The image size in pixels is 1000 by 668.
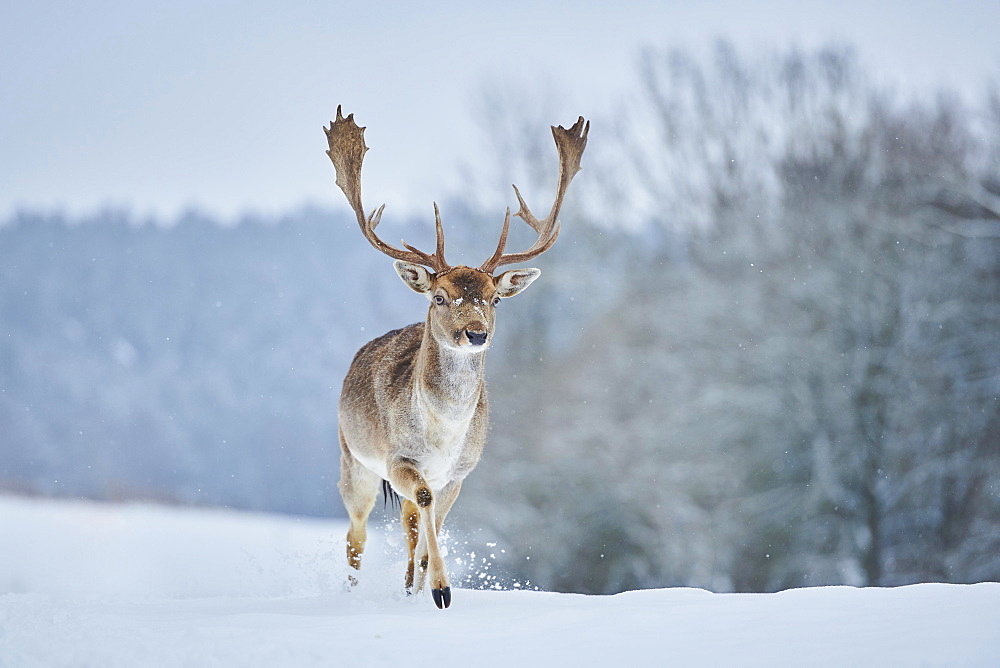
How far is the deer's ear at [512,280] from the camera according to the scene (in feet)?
19.6

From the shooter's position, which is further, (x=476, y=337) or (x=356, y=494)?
(x=356, y=494)

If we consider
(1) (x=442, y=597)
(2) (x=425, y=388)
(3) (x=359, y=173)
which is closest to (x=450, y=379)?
(2) (x=425, y=388)

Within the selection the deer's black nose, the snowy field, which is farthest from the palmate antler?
the snowy field

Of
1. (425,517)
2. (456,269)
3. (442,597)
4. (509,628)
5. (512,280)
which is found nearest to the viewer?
(509,628)

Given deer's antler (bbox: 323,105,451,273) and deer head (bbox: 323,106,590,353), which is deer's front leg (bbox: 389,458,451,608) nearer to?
deer head (bbox: 323,106,590,353)

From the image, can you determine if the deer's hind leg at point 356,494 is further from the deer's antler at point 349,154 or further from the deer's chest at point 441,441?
the deer's antler at point 349,154

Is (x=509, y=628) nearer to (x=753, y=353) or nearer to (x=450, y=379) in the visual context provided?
(x=450, y=379)

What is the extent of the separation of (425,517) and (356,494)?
1749mm

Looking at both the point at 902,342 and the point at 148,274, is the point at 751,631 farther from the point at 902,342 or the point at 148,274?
the point at 148,274

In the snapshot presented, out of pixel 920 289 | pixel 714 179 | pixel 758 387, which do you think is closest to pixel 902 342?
pixel 920 289

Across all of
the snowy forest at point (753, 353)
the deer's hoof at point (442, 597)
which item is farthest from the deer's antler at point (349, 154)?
the snowy forest at point (753, 353)

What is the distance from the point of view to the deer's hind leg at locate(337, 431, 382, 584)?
23.6 ft

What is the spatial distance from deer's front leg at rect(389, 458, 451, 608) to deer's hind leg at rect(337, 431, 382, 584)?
1060 mm

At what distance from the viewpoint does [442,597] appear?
534 centimetres
